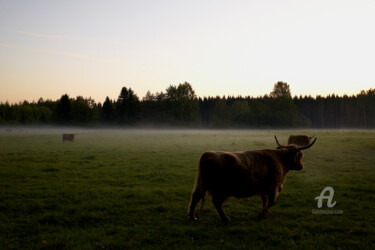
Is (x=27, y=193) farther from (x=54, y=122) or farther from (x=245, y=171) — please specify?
(x=54, y=122)

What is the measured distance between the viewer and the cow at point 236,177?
23.0 feet

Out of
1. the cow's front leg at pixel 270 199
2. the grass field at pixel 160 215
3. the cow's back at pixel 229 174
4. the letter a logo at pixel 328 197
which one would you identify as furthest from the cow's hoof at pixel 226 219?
the letter a logo at pixel 328 197

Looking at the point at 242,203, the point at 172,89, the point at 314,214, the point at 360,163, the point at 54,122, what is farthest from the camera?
the point at 172,89

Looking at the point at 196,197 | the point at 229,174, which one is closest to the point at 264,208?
the point at 229,174

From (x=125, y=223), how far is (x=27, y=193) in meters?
5.46

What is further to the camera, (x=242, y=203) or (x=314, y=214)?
(x=242, y=203)

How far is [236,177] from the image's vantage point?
7.08 meters

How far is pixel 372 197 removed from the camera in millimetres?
9609

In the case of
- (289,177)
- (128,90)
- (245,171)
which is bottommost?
(289,177)

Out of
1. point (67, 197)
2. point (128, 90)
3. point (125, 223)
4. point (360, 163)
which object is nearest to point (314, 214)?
point (125, 223)

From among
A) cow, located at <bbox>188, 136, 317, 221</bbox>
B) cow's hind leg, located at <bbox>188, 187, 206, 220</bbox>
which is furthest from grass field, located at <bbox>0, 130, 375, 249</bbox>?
cow, located at <bbox>188, 136, 317, 221</bbox>

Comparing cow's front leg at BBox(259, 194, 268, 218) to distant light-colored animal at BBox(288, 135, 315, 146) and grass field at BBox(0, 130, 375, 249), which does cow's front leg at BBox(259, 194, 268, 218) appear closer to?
grass field at BBox(0, 130, 375, 249)

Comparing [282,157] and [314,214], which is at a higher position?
[282,157]

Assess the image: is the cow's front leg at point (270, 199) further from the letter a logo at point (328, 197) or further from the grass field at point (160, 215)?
the letter a logo at point (328, 197)
